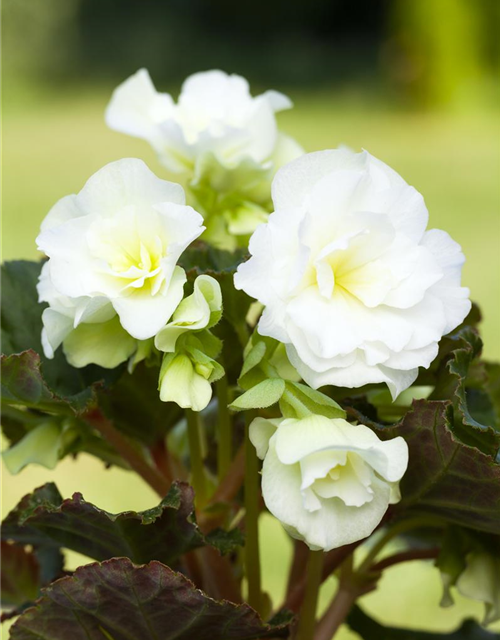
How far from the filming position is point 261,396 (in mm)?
443

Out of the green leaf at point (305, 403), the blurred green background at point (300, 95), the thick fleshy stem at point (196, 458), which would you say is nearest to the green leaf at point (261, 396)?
the green leaf at point (305, 403)

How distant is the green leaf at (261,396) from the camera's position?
44cm

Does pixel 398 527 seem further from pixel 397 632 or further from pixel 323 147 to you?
pixel 323 147

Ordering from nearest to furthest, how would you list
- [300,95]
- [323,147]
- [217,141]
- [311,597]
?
[311,597] → [217,141] → [323,147] → [300,95]

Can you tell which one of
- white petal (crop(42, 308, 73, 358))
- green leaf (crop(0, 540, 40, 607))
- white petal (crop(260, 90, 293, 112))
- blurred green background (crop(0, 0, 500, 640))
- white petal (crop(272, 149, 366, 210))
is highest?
white petal (crop(272, 149, 366, 210))

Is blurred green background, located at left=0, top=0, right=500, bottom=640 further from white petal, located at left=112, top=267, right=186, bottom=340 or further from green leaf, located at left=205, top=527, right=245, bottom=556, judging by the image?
white petal, located at left=112, top=267, right=186, bottom=340

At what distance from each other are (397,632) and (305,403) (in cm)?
33

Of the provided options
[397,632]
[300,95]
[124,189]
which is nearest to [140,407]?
[124,189]

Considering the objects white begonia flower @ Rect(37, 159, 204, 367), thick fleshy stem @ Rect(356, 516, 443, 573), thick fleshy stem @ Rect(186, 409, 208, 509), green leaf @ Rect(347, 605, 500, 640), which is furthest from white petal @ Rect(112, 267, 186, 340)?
green leaf @ Rect(347, 605, 500, 640)

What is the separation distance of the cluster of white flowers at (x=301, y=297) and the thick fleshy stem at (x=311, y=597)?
0.08 m

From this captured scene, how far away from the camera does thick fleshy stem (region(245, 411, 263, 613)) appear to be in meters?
0.51

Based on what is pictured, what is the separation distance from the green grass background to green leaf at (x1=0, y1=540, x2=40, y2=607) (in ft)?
2.47

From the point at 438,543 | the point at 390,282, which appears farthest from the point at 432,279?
the point at 438,543

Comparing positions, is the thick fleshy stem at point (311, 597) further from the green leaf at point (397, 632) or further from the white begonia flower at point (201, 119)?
the white begonia flower at point (201, 119)
